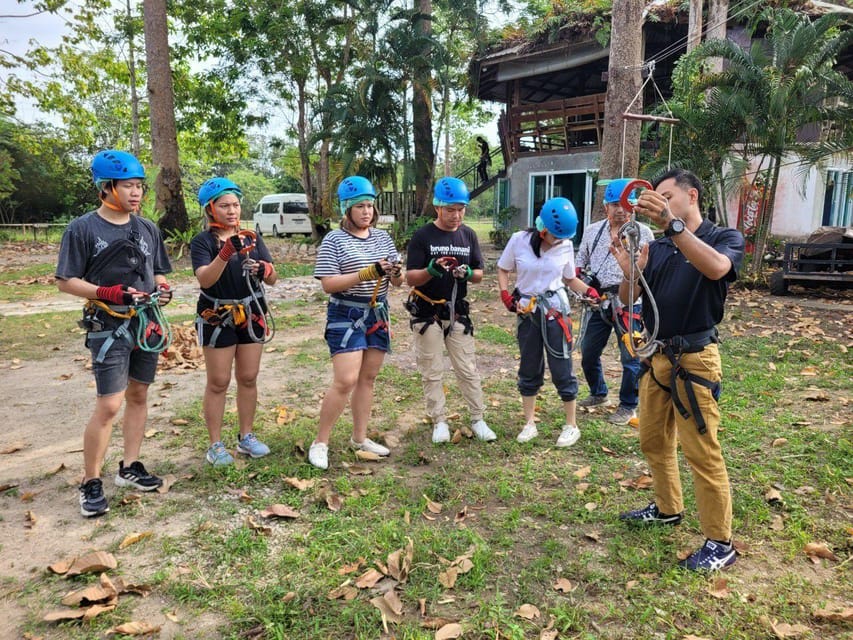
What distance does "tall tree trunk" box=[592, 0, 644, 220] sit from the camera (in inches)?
348

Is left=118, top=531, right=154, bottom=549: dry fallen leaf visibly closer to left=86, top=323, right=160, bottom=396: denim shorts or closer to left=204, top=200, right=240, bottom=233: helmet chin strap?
left=86, top=323, right=160, bottom=396: denim shorts

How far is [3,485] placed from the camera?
418 cm

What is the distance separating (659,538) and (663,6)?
52.8ft

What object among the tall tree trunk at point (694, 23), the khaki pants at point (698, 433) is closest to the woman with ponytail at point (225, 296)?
the khaki pants at point (698, 433)

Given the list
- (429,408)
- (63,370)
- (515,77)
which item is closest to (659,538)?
(429,408)

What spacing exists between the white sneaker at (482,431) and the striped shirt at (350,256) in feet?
4.65

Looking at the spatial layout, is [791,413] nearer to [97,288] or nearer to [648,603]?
[648,603]

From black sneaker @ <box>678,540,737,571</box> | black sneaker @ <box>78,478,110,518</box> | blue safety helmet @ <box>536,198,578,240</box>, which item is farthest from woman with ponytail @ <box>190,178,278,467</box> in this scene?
black sneaker @ <box>678,540,737,571</box>

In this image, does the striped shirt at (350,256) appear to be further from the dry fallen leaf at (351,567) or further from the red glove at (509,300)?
the dry fallen leaf at (351,567)

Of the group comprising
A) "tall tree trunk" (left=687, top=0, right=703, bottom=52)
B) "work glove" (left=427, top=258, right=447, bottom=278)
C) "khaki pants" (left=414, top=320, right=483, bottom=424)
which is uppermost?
"tall tree trunk" (left=687, top=0, right=703, bottom=52)

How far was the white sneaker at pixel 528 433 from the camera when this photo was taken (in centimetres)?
496

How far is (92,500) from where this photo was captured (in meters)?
3.75

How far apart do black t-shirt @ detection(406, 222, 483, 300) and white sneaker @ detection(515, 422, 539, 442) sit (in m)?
1.22

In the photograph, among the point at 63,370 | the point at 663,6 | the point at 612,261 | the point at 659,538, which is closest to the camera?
the point at 659,538
